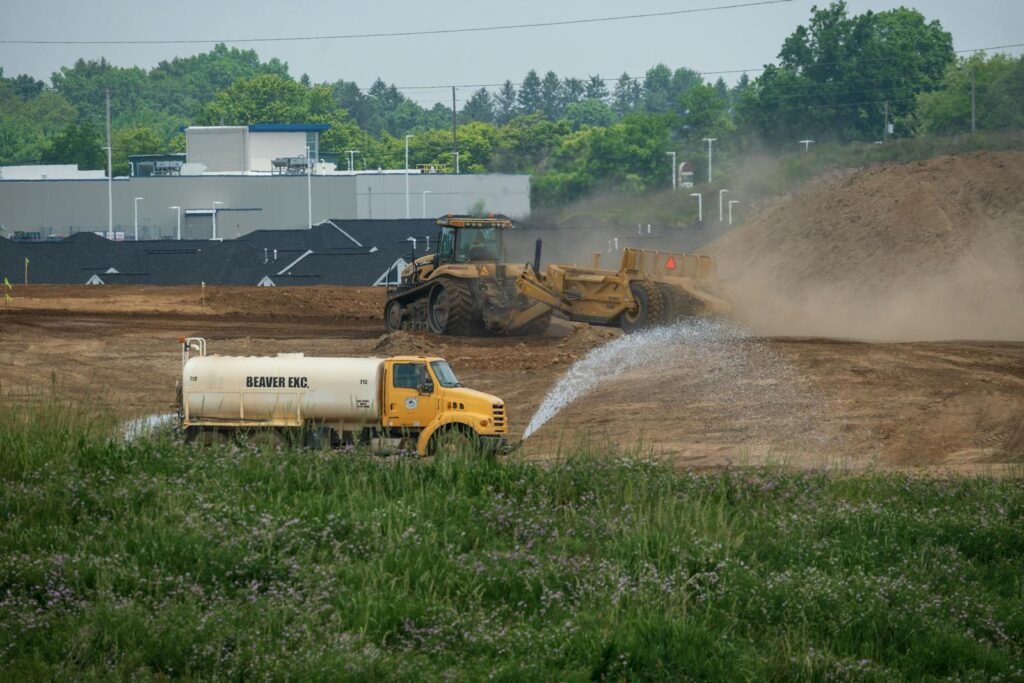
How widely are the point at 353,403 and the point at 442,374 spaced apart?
1.34 metres

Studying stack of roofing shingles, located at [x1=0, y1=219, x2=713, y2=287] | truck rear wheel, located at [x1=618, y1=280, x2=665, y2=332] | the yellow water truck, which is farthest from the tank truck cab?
stack of roofing shingles, located at [x1=0, y1=219, x2=713, y2=287]

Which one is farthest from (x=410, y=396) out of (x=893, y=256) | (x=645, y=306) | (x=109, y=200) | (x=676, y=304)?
(x=109, y=200)

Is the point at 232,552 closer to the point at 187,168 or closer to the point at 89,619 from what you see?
the point at 89,619

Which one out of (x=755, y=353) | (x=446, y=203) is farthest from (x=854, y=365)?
(x=446, y=203)

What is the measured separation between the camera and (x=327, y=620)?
12375 millimetres

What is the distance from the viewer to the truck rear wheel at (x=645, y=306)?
32969mm

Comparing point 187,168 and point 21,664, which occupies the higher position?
point 187,168

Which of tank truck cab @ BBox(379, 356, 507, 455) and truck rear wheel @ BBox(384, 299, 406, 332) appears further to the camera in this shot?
truck rear wheel @ BBox(384, 299, 406, 332)

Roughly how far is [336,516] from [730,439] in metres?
9.14

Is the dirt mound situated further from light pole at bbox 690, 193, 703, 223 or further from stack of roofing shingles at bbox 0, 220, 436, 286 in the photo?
light pole at bbox 690, 193, 703, 223

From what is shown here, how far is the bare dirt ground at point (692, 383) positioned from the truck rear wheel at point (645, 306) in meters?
0.64

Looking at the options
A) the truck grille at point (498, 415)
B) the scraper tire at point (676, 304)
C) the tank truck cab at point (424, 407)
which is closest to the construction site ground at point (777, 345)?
the scraper tire at point (676, 304)

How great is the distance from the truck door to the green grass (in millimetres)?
3269

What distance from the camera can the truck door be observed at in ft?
65.2
